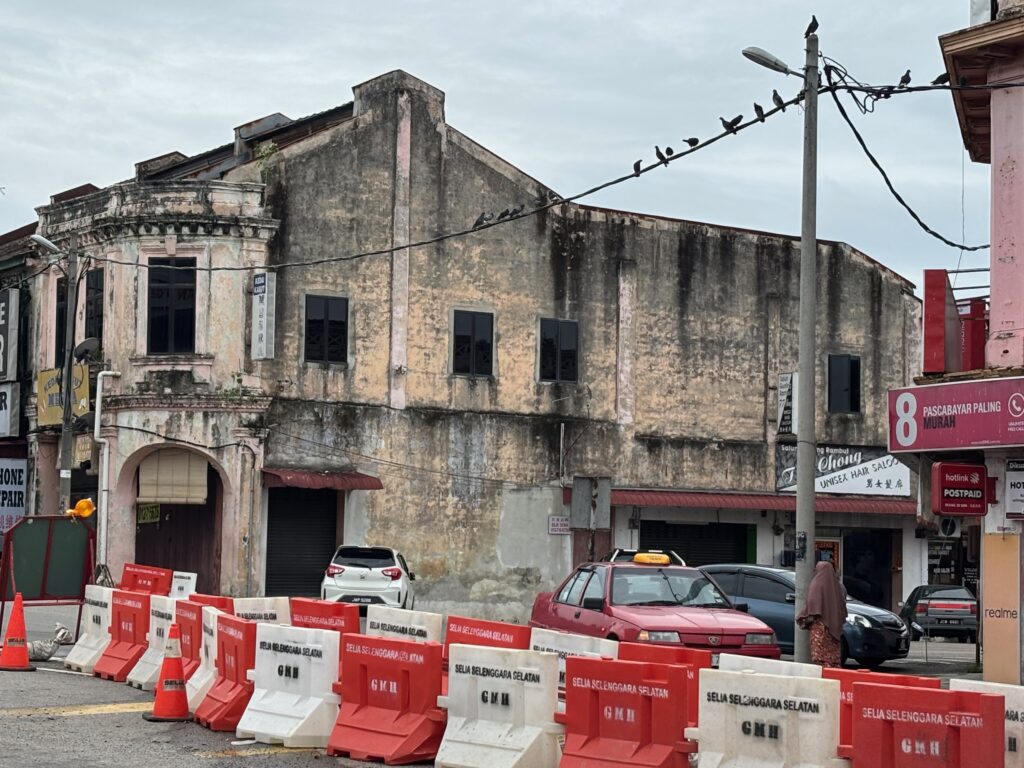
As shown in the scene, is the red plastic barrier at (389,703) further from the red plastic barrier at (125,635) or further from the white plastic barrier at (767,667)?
the red plastic barrier at (125,635)

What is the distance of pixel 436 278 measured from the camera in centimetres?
3784

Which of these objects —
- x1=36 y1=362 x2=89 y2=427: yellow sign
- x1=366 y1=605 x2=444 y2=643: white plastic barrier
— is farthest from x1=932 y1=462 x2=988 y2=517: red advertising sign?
x1=36 y1=362 x2=89 y2=427: yellow sign

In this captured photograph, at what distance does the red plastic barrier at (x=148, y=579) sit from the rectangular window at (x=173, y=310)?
41.0 ft

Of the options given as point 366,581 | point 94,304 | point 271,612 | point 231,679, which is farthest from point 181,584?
point 94,304

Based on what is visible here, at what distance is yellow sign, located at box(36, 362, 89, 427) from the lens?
35844 mm

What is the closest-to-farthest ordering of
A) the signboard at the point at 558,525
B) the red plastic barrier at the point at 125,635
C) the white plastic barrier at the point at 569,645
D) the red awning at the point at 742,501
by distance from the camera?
the white plastic barrier at the point at 569,645 < the red plastic barrier at the point at 125,635 < the signboard at the point at 558,525 < the red awning at the point at 742,501

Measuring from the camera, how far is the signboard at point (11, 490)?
39719 millimetres

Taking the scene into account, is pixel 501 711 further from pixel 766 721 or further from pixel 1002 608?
pixel 1002 608

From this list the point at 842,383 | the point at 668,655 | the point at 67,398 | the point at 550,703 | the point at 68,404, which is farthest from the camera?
the point at 842,383

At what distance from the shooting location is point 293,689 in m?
14.1

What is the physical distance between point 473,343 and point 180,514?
8.00 metres

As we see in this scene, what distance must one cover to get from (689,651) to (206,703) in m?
4.68

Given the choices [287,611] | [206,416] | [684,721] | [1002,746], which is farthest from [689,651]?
[206,416]

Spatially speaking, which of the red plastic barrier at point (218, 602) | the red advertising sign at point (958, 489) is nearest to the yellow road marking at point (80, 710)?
the red plastic barrier at point (218, 602)
